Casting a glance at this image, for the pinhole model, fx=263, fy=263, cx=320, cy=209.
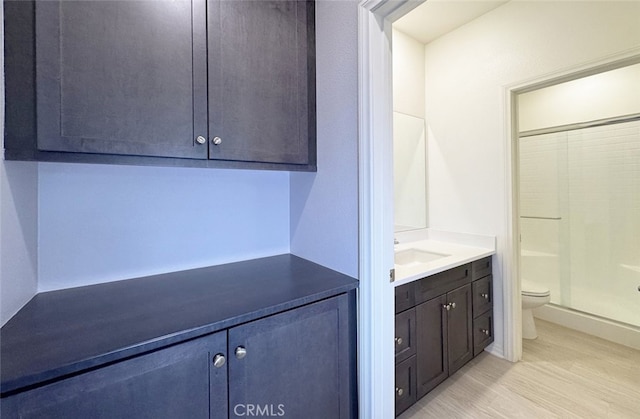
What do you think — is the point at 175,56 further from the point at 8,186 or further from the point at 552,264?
the point at 552,264

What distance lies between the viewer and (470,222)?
2188 mm

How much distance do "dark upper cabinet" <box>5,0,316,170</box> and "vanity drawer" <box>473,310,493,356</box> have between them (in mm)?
1739

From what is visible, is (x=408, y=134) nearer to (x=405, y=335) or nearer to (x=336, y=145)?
(x=336, y=145)

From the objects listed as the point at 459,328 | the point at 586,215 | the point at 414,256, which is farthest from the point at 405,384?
the point at 586,215

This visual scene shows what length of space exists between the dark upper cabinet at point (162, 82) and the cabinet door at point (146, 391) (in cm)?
62

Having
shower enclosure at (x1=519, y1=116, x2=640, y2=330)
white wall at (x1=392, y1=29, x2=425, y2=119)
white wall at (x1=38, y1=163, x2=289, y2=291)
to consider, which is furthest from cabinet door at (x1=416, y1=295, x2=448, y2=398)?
shower enclosure at (x1=519, y1=116, x2=640, y2=330)

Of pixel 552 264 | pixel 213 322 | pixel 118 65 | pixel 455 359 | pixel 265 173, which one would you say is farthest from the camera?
pixel 552 264

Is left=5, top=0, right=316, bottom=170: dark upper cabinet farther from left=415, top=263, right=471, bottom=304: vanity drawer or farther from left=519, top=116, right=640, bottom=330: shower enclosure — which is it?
left=519, top=116, right=640, bottom=330: shower enclosure

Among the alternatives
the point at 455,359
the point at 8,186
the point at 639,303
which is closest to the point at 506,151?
the point at 455,359

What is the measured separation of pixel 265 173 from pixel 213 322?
2.95 feet

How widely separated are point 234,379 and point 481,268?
1.85m

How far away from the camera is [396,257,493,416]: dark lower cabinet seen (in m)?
1.44

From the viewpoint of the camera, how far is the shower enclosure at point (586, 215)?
7.89 feet

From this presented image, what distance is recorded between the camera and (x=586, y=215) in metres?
2.69
